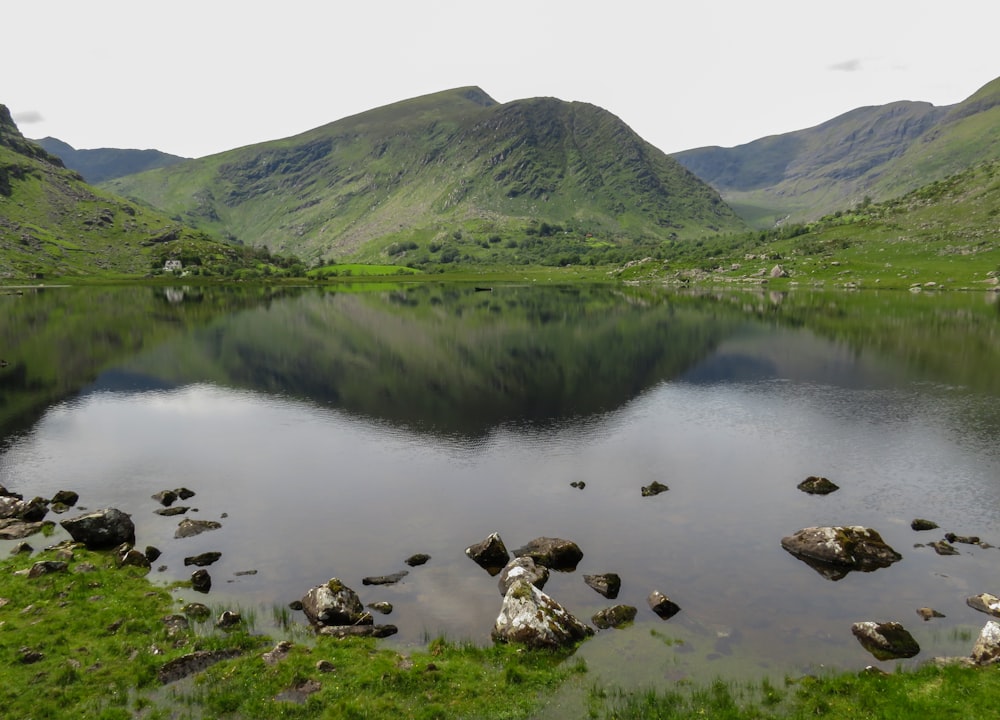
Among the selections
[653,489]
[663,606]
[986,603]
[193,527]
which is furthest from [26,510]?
[986,603]

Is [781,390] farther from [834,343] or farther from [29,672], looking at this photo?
[29,672]

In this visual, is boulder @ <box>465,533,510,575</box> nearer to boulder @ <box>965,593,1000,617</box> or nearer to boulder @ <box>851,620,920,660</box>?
boulder @ <box>851,620,920,660</box>

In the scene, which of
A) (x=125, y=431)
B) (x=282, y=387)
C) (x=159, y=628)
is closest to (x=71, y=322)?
(x=282, y=387)

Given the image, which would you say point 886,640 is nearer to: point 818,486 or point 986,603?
point 986,603

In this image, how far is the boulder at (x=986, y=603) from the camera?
94.6ft

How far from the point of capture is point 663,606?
29.0m

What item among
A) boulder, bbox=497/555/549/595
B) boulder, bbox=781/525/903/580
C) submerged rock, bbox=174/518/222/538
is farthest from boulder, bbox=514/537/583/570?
submerged rock, bbox=174/518/222/538

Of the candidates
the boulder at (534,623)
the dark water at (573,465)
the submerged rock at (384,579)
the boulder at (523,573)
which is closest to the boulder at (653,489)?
the dark water at (573,465)

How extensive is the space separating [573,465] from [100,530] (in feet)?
116

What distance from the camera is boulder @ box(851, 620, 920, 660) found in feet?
83.7

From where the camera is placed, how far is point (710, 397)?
77.4 meters

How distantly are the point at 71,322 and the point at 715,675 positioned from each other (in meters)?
169

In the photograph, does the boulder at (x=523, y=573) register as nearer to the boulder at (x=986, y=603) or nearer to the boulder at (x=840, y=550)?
the boulder at (x=840, y=550)

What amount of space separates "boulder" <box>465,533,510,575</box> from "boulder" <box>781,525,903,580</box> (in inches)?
702
